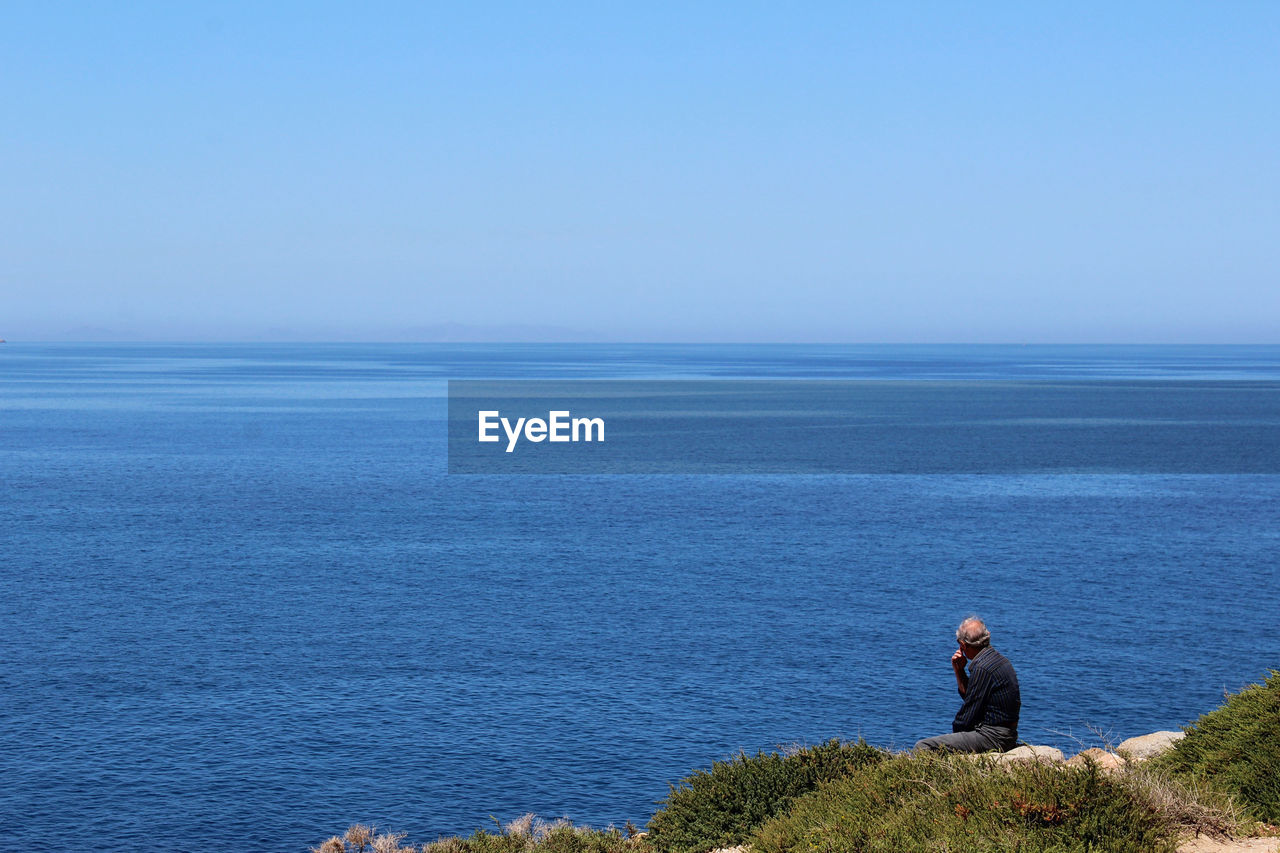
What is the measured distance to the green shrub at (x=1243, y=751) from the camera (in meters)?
16.2

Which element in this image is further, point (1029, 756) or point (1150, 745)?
point (1150, 745)

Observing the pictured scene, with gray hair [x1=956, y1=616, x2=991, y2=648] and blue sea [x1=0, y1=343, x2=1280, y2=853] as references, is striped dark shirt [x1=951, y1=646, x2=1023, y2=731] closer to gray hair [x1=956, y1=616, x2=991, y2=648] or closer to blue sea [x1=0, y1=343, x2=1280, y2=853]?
gray hair [x1=956, y1=616, x2=991, y2=648]

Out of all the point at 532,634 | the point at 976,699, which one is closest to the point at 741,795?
the point at 976,699

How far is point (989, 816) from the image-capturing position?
551 inches

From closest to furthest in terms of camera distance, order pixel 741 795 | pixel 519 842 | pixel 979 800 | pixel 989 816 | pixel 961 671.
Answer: pixel 989 816
pixel 979 800
pixel 961 671
pixel 741 795
pixel 519 842

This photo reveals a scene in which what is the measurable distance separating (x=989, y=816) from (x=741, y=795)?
6665 mm

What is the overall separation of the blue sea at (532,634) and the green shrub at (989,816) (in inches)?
131

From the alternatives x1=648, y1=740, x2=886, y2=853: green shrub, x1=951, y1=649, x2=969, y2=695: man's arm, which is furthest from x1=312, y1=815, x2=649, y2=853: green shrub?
x1=951, y1=649, x2=969, y2=695: man's arm

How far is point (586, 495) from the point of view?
322ft

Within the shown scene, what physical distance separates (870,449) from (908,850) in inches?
4783

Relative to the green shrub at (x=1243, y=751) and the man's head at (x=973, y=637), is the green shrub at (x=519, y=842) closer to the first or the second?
the man's head at (x=973, y=637)

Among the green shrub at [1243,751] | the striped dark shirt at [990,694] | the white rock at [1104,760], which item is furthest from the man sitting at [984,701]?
the green shrub at [1243,751]

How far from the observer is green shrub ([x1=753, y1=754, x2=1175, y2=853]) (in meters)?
13.5

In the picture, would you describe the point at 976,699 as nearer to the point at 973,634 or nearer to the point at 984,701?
the point at 984,701
